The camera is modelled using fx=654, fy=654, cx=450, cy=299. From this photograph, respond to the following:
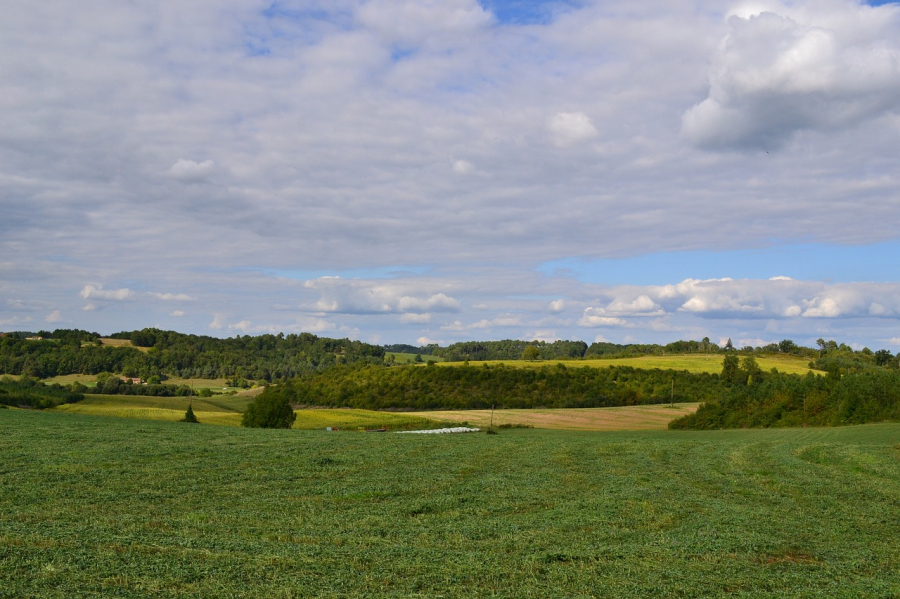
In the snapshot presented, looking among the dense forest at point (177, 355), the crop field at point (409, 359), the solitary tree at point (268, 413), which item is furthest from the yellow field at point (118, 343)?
the solitary tree at point (268, 413)

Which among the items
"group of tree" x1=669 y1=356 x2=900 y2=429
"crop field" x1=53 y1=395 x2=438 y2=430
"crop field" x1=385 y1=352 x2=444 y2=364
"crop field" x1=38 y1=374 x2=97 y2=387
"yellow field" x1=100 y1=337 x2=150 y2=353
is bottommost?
"crop field" x1=53 y1=395 x2=438 y2=430

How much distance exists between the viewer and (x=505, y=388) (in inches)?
3649

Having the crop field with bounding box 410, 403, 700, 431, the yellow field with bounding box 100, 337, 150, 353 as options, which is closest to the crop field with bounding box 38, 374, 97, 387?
the yellow field with bounding box 100, 337, 150, 353

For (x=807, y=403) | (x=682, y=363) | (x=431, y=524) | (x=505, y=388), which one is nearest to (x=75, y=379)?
(x=505, y=388)

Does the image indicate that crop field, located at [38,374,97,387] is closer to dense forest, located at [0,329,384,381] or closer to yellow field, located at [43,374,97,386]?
yellow field, located at [43,374,97,386]

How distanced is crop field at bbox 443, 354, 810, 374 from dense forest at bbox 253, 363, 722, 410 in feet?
11.4

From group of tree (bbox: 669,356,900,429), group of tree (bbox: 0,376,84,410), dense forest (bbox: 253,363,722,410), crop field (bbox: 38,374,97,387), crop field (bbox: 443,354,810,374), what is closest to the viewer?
group of tree (bbox: 669,356,900,429)

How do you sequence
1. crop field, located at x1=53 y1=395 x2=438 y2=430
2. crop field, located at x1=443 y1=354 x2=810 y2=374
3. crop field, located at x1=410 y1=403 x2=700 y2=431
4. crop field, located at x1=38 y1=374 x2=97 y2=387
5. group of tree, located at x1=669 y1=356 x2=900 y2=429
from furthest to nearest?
crop field, located at x1=38 y1=374 x2=97 y2=387 → crop field, located at x1=443 y1=354 x2=810 y2=374 → crop field, located at x1=410 y1=403 x2=700 y2=431 → crop field, located at x1=53 y1=395 x2=438 y2=430 → group of tree, located at x1=669 y1=356 x2=900 y2=429

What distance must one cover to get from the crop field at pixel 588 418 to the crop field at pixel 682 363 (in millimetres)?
22224

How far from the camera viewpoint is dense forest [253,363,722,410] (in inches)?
3472

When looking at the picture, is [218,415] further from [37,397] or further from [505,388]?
[505,388]

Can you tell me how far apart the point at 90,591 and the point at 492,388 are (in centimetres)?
8638

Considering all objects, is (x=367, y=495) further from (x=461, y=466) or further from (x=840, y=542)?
(x=840, y=542)

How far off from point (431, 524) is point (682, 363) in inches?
3733
